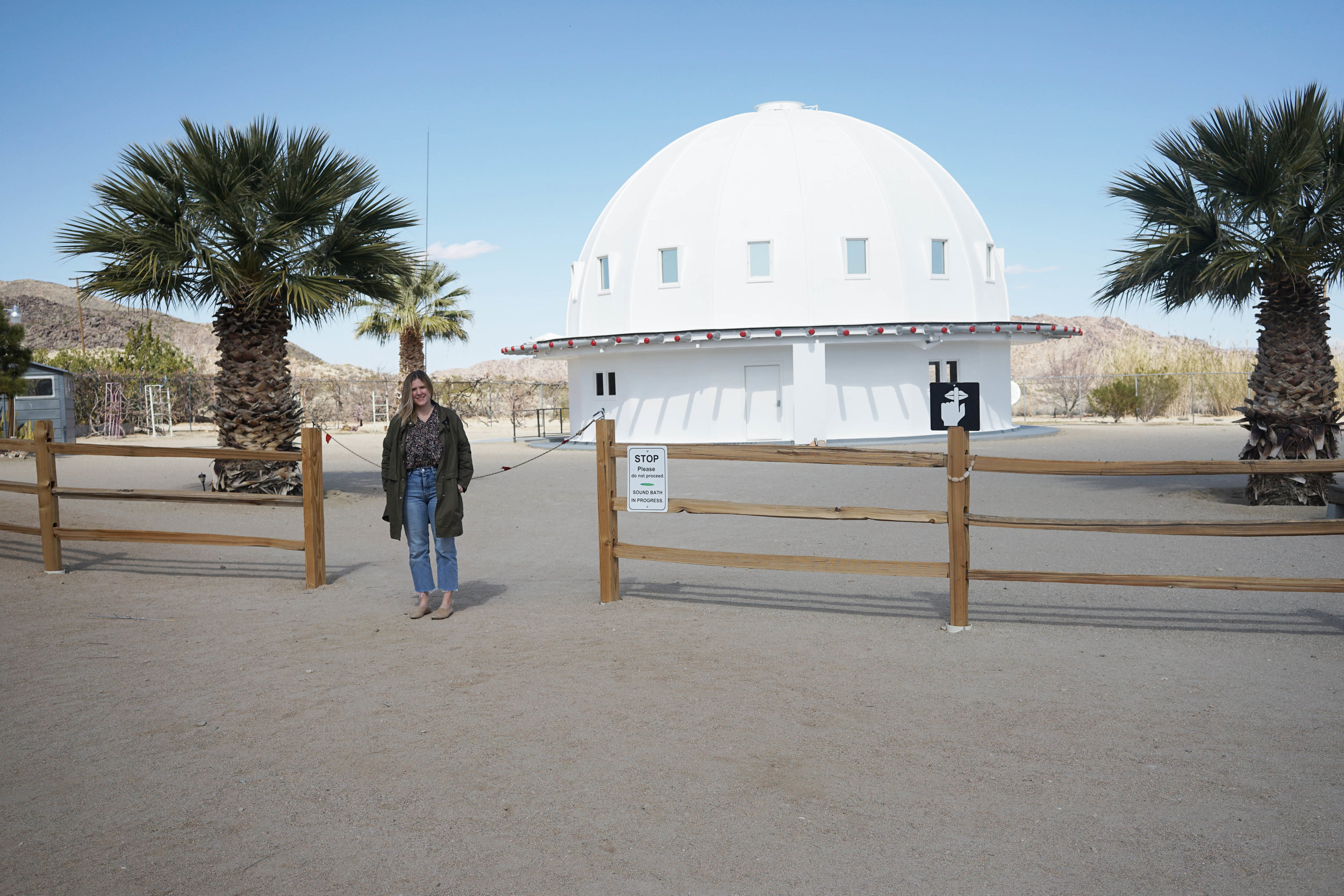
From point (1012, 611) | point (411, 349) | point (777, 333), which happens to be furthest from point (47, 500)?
point (411, 349)

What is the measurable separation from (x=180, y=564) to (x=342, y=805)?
22.1 feet

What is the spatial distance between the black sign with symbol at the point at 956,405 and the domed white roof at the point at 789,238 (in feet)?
59.4

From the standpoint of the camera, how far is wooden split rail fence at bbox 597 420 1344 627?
6.31 meters

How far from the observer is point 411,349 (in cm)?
3750

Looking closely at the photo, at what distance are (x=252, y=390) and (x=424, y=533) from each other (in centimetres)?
845

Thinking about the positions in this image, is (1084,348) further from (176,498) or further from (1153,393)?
(176,498)

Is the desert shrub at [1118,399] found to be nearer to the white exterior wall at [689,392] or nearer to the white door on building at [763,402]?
the white door on building at [763,402]

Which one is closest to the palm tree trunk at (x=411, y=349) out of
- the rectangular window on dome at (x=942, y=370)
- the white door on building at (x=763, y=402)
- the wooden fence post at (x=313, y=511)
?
the white door on building at (x=763, y=402)

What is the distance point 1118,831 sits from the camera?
3.77 meters

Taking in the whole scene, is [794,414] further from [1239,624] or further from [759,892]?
[759,892]

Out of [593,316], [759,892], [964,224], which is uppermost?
[964,224]

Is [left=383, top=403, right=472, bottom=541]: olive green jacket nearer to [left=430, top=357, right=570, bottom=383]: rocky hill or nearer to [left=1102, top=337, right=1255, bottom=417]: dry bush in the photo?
[left=1102, top=337, right=1255, bottom=417]: dry bush

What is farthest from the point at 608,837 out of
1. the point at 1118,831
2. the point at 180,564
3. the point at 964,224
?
the point at 964,224

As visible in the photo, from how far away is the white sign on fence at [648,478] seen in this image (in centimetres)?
747
